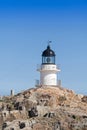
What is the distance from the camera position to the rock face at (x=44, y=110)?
35.3 meters

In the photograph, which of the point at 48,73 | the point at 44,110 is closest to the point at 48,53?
the point at 48,73

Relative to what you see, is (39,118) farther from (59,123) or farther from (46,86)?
(46,86)


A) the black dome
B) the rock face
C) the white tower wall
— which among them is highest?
the black dome

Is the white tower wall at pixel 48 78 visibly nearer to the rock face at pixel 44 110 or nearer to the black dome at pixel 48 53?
the rock face at pixel 44 110

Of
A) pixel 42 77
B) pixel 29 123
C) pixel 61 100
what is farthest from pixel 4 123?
pixel 42 77

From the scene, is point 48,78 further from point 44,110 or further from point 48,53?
point 44,110

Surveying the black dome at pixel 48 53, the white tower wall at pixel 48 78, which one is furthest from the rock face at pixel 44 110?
the black dome at pixel 48 53

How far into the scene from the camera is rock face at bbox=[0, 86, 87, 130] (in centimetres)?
3534

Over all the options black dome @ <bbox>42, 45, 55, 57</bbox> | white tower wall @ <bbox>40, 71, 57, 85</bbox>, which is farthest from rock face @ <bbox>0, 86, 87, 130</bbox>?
black dome @ <bbox>42, 45, 55, 57</bbox>

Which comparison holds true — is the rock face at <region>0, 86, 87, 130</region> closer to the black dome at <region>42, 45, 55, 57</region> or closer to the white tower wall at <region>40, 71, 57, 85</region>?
the white tower wall at <region>40, 71, 57, 85</region>

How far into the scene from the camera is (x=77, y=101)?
1785 inches

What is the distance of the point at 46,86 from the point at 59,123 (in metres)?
12.2

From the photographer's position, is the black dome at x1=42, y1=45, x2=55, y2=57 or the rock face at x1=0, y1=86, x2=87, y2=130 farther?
the black dome at x1=42, y1=45, x2=55, y2=57

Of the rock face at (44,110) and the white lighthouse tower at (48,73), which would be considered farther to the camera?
the white lighthouse tower at (48,73)
